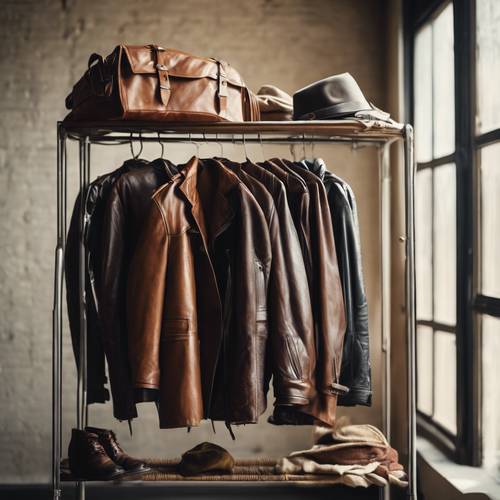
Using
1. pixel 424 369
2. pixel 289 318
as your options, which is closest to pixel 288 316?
pixel 289 318

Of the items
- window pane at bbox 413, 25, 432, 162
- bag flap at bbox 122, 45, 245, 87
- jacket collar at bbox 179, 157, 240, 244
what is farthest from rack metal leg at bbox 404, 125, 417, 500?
window pane at bbox 413, 25, 432, 162

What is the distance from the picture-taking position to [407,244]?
→ 236 centimetres

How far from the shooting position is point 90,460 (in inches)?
92.4

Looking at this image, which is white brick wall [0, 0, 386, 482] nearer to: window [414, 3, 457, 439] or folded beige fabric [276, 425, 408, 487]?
window [414, 3, 457, 439]

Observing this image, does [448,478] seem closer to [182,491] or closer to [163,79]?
[182,491]

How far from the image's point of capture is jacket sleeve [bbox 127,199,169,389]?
2189 millimetres

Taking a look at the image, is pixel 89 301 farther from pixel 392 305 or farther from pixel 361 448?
pixel 392 305

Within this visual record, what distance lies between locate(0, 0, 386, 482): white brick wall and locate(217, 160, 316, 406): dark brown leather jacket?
143 cm

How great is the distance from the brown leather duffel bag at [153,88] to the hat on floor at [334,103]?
28cm

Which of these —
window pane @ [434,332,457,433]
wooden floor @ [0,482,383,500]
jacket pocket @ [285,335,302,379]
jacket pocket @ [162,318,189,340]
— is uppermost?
jacket pocket @ [162,318,189,340]

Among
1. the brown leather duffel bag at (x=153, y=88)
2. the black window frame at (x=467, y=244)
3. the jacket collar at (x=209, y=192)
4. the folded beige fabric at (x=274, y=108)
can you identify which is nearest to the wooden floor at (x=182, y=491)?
the black window frame at (x=467, y=244)

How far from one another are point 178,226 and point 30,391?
187cm

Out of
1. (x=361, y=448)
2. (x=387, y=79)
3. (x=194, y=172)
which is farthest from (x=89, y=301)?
(x=387, y=79)

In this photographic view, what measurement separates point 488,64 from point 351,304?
3.57ft
